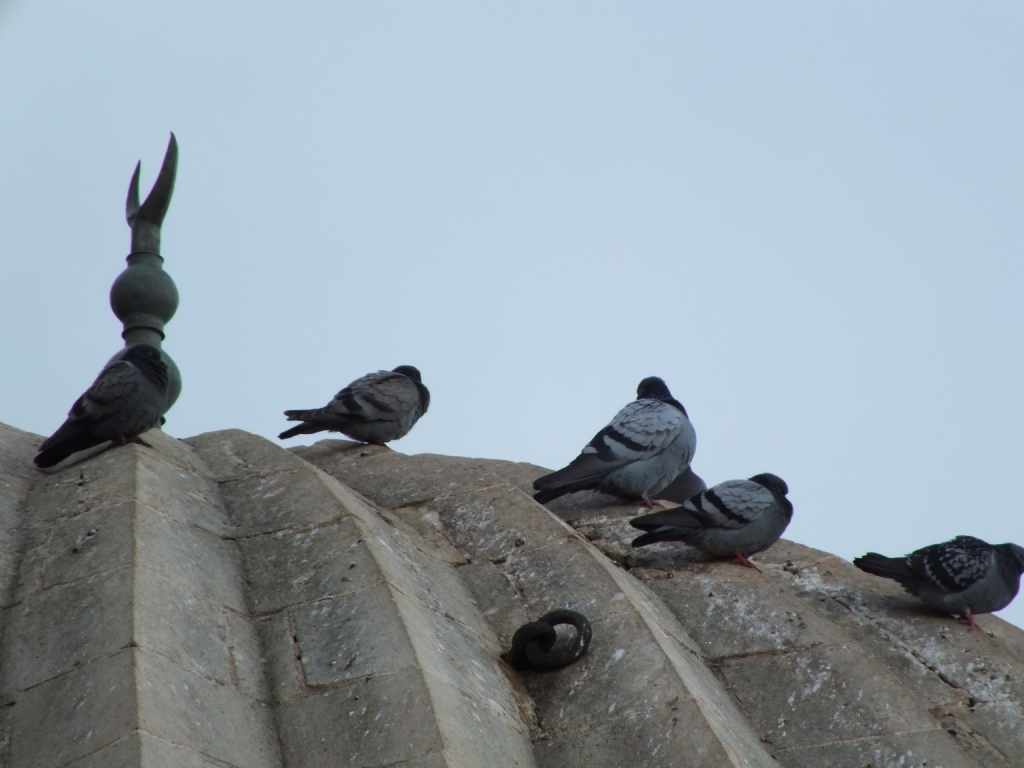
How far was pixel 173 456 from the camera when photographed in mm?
6301

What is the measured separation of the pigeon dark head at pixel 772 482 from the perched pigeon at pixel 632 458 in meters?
0.86

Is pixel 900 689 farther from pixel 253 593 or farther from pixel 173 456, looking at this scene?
pixel 173 456

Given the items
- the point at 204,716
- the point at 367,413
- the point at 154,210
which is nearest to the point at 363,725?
the point at 204,716

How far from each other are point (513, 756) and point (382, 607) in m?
0.79

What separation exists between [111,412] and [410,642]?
105 inches

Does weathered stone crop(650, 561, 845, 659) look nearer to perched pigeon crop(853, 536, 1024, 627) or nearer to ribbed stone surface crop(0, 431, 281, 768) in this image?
perched pigeon crop(853, 536, 1024, 627)

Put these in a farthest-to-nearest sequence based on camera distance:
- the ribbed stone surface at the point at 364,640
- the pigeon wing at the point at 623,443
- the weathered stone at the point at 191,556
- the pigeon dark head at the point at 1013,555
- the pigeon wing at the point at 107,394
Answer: the pigeon wing at the point at 623,443, the pigeon dark head at the point at 1013,555, the pigeon wing at the point at 107,394, the weathered stone at the point at 191,556, the ribbed stone surface at the point at 364,640

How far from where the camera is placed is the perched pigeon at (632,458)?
7.29 meters

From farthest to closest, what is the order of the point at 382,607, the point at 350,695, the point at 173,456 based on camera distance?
1. the point at 173,456
2. the point at 382,607
3. the point at 350,695

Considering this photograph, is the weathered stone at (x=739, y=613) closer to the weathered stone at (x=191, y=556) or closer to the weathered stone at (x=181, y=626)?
the weathered stone at (x=191, y=556)

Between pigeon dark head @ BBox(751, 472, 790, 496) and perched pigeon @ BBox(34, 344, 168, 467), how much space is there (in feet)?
11.6

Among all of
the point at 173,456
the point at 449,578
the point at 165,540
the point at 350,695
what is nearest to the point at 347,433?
the point at 173,456

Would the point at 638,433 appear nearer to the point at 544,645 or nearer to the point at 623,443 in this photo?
the point at 623,443

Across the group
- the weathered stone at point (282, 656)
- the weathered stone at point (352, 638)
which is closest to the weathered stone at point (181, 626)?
the weathered stone at point (282, 656)
